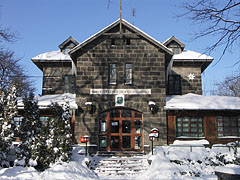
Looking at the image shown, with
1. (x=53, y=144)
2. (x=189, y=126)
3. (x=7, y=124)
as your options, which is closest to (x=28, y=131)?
(x=7, y=124)

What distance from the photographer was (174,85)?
24.4 meters

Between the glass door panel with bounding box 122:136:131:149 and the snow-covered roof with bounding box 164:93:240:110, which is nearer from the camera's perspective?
the glass door panel with bounding box 122:136:131:149

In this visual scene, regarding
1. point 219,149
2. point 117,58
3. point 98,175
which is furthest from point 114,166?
point 117,58

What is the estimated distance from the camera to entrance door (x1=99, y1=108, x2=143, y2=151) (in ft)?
57.1

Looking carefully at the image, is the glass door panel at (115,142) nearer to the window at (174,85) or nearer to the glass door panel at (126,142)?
the glass door panel at (126,142)

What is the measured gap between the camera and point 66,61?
24.1 meters

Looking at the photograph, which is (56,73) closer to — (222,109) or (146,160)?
(146,160)

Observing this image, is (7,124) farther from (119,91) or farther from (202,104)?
(202,104)

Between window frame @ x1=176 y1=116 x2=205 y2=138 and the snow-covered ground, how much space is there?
2134 millimetres

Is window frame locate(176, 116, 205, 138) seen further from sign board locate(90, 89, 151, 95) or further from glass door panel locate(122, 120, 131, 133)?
glass door panel locate(122, 120, 131, 133)

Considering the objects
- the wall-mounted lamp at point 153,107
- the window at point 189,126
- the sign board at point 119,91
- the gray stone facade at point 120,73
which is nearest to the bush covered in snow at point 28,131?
the gray stone facade at point 120,73

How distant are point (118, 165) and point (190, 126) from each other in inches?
244

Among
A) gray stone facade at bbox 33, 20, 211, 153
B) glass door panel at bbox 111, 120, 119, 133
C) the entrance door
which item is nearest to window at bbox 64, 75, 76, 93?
gray stone facade at bbox 33, 20, 211, 153

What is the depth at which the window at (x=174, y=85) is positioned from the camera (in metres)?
24.3
